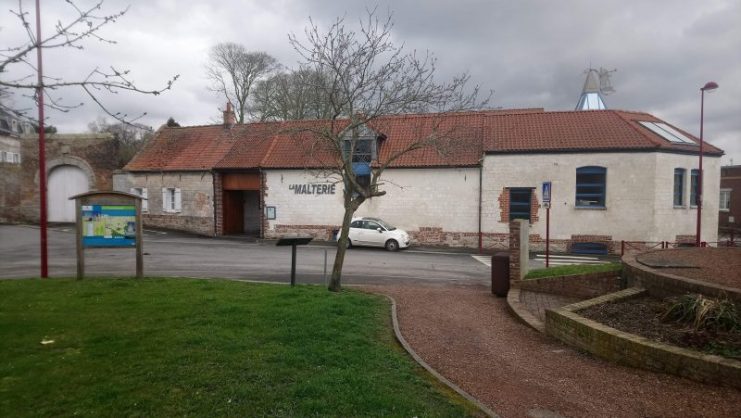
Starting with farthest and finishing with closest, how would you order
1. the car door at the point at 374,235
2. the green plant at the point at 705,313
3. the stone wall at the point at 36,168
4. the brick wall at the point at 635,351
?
the stone wall at the point at 36,168 → the car door at the point at 374,235 → the green plant at the point at 705,313 → the brick wall at the point at 635,351

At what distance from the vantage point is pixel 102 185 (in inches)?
1150

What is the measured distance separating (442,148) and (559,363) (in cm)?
550

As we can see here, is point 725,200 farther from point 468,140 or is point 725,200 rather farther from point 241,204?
point 241,204

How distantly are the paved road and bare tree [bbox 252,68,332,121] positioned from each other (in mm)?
4948

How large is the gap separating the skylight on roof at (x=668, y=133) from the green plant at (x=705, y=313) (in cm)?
1864

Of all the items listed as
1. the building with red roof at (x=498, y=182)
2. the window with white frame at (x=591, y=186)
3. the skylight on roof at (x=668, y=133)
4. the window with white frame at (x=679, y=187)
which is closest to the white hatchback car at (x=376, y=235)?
the building with red roof at (x=498, y=182)

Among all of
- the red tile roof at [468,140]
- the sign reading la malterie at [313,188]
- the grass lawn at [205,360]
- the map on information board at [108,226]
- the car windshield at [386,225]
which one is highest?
the red tile roof at [468,140]

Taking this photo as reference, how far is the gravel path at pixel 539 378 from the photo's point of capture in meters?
4.36

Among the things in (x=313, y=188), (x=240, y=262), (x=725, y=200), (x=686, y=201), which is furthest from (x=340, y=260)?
(x=725, y=200)

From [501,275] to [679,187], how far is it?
16199mm

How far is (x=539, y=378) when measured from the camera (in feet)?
17.1

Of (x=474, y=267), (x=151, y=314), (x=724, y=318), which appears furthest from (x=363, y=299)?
(x=474, y=267)

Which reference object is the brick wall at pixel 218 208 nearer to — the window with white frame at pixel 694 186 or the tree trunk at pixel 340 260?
the tree trunk at pixel 340 260

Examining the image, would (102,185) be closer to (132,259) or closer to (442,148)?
(132,259)
